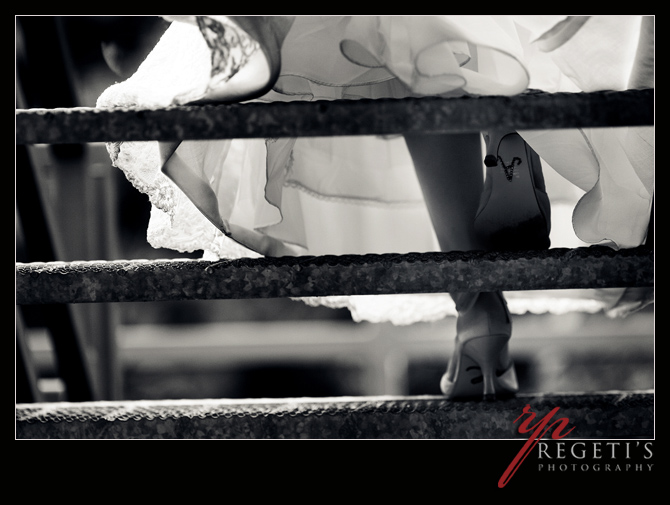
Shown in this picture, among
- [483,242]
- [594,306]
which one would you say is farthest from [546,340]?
[483,242]

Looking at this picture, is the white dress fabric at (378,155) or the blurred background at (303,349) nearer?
the white dress fabric at (378,155)

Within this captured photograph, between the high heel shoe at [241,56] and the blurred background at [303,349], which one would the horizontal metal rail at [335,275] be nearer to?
the high heel shoe at [241,56]

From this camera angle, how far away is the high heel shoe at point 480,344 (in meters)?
0.98

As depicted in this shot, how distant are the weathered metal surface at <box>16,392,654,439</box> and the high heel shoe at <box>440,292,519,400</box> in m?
0.16

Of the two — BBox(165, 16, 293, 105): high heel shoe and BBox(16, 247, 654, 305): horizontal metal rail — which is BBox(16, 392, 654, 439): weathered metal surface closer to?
BBox(16, 247, 654, 305): horizontal metal rail

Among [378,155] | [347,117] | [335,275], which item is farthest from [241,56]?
[378,155]

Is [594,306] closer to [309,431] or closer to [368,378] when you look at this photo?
[309,431]

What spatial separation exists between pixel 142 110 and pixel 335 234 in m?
0.61

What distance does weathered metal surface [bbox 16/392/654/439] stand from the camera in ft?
2.61

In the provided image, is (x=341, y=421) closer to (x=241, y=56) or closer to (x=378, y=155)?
(x=241, y=56)

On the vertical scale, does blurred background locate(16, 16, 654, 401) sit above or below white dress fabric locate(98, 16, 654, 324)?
Result: below

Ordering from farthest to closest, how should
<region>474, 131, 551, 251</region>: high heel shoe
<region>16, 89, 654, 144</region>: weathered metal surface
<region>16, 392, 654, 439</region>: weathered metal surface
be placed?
<region>474, 131, 551, 251</region>: high heel shoe → <region>16, 392, 654, 439</region>: weathered metal surface → <region>16, 89, 654, 144</region>: weathered metal surface

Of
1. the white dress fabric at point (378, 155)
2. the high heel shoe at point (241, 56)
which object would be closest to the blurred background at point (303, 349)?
the white dress fabric at point (378, 155)
